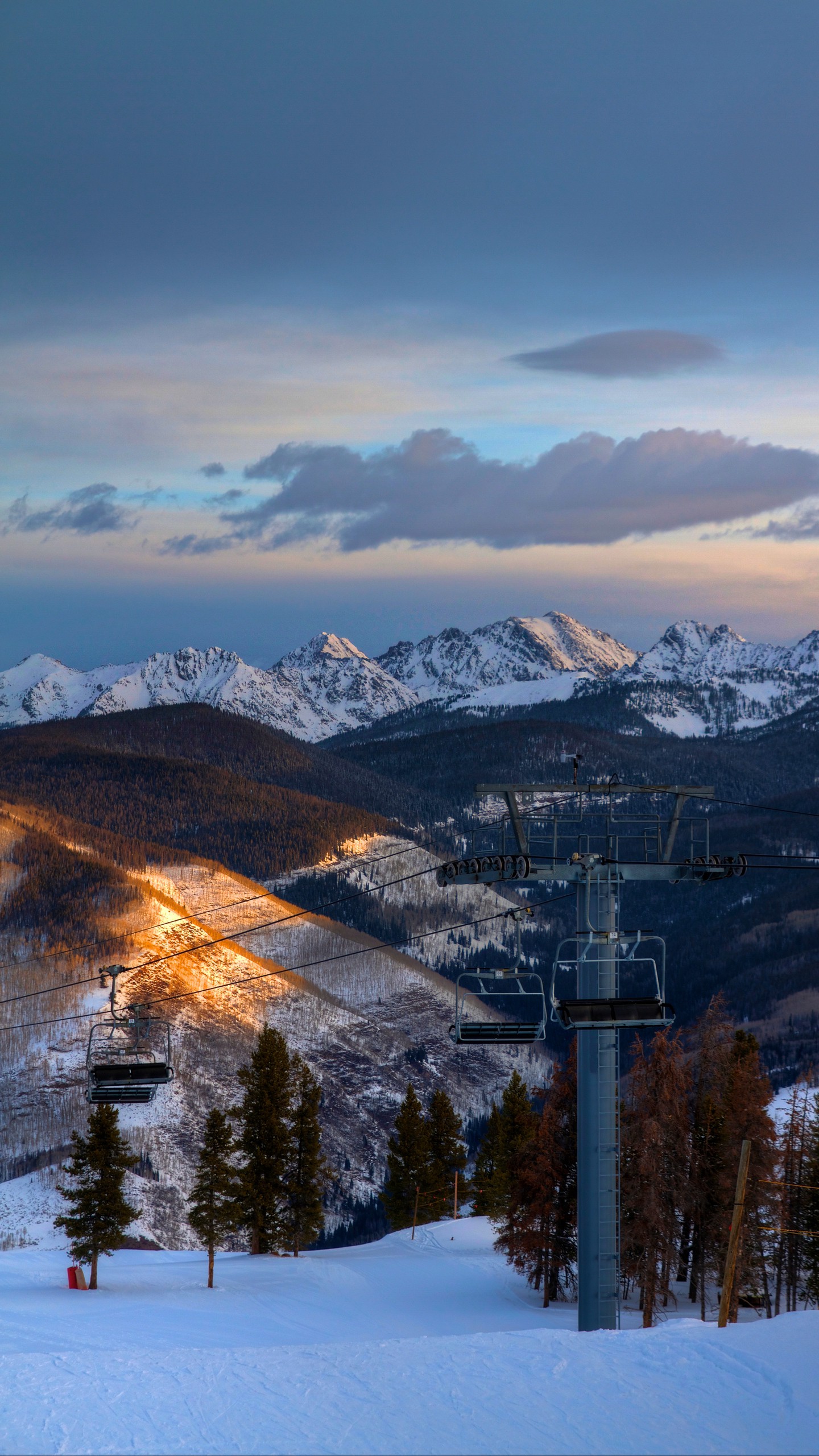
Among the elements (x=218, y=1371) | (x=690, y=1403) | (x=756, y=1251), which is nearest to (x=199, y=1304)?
(x=756, y=1251)

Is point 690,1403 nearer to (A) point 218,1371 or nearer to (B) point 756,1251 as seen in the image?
(A) point 218,1371

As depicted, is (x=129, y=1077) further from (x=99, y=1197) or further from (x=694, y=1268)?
(x=694, y=1268)

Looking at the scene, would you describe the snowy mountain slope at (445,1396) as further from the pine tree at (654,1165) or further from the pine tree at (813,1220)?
the pine tree at (813,1220)

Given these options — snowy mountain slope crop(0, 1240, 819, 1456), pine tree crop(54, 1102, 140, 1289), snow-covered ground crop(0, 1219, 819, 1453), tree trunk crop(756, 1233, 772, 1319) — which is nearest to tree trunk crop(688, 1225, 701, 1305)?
tree trunk crop(756, 1233, 772, 1319)

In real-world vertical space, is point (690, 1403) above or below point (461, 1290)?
above

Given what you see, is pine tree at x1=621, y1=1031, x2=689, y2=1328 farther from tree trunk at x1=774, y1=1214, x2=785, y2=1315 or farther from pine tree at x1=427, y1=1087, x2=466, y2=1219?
pine tree at x1=427, y1=1087, x2=466, y2=1219

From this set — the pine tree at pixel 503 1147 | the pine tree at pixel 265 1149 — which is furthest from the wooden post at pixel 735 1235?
the pine tree at pixel 265 1149
